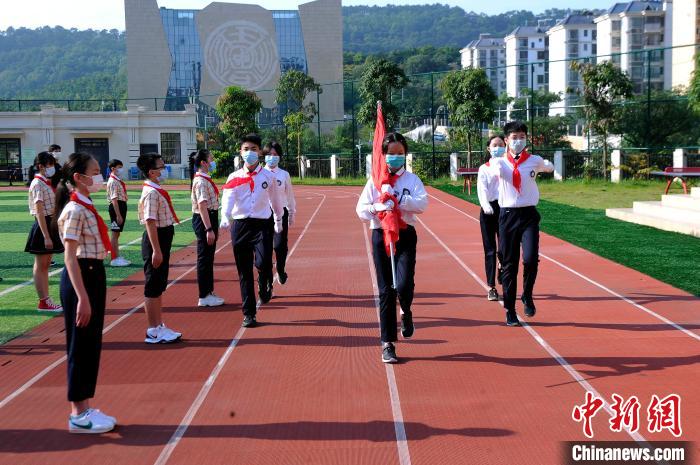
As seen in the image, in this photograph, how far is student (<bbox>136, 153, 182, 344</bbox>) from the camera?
7664 mm

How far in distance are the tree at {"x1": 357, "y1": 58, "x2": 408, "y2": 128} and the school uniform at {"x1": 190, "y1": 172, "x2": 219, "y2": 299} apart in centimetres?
3001

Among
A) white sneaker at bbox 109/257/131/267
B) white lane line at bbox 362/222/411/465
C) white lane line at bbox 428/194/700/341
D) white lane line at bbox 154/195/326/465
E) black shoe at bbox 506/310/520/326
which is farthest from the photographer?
white sneaker at bbox 109/257/131/267

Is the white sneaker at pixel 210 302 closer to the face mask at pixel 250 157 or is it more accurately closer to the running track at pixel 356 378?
the running track at pixel 356 378

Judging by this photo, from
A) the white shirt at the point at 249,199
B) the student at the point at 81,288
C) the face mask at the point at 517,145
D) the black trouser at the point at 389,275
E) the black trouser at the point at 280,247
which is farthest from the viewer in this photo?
the black trouser at the point at 280,247

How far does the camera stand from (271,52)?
9356 centimetres

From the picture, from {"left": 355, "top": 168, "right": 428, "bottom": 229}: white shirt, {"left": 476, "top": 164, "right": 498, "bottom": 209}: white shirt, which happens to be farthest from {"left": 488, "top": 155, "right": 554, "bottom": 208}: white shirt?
{"left": 355, "top": 168, "right": 428, "bottom": 229}: white shirt

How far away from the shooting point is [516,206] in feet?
27.0

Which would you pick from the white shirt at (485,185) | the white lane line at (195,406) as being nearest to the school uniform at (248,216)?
the white lane line at (195,406)

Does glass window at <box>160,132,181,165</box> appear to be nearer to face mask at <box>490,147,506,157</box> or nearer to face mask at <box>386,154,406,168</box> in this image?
face mask at <box>490,147,506,157</box>

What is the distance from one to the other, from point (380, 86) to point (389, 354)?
3416 cm

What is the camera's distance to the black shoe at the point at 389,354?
682cm

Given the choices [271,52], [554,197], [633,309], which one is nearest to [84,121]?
[554,197]

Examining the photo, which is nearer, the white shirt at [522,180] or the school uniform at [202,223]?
the white shirt at [522,180]

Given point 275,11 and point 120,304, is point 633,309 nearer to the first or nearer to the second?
point 120,304
